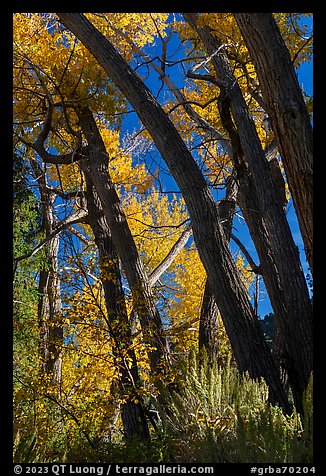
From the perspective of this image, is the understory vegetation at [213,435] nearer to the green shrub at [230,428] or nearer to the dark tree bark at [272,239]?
the green shrub at [230,428]

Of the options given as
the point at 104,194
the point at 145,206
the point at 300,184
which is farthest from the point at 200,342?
the point at 145,206

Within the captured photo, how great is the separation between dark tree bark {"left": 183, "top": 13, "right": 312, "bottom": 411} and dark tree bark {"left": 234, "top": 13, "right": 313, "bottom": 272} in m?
1.53

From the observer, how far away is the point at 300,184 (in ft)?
8.68

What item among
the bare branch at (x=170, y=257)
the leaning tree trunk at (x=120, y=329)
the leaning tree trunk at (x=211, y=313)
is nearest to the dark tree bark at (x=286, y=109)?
the leaning tree trunk at (x=120, y=329)

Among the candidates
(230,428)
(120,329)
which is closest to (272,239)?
(120,329)

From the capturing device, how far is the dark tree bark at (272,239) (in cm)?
427

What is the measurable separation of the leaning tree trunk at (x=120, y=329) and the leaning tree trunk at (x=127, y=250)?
6.3 inches


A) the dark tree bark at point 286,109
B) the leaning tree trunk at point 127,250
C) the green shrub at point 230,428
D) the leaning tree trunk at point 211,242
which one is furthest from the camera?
the leaning tree trunk at point 127,250

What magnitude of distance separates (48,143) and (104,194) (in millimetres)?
2330

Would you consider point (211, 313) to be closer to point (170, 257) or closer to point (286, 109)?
point (170, 257)

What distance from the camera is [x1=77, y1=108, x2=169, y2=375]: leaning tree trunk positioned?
4.65m

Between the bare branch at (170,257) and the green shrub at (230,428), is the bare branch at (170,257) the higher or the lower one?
the higher one

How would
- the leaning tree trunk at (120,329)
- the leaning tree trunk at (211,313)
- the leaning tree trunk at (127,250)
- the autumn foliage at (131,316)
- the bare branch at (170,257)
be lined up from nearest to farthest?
the autumn foliage at (131,316) → the leaning tree trunk at (120,329) → the leaning tree trunk at (127,250) → the leaning tree trunk at (211,313) → the bare branch at (170,257)
